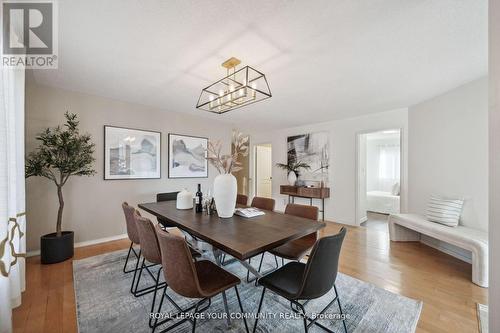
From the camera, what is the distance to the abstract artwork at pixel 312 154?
4.74m

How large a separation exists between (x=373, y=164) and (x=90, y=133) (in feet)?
24.5

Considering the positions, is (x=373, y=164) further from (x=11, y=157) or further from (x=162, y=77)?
(x=11, y=157)

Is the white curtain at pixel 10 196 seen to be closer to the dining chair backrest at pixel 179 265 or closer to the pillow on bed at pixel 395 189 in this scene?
the dining chair backrest at pixel 179 265

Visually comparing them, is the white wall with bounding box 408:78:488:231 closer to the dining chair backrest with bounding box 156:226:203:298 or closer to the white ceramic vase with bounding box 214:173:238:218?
the white ceramic vase with bounding box 214:173:238:218

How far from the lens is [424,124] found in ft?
11.0

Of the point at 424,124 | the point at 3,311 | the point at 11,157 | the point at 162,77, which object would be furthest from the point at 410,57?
the point at 3,311

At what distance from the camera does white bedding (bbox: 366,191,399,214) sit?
535 centimetres

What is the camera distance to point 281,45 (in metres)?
1.85

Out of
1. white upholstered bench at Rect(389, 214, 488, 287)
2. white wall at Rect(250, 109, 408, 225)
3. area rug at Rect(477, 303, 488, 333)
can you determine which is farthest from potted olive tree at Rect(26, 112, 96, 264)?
white upholstered bench at Rect(389, 214, 488, 287)

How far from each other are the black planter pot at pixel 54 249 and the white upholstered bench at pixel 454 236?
4.94 meters

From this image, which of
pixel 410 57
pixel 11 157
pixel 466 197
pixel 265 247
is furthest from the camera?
pixel 466 197

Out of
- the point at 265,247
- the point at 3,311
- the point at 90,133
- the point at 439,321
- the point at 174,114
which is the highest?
the point at 174,114

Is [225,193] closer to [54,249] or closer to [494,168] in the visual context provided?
[494,168]

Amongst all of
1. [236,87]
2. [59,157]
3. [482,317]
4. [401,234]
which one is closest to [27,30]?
[59,157]
